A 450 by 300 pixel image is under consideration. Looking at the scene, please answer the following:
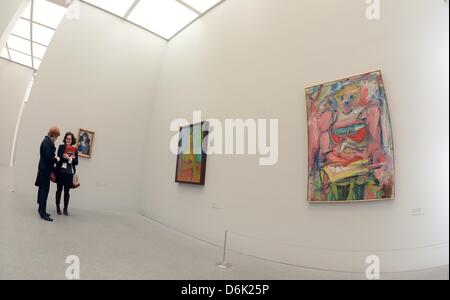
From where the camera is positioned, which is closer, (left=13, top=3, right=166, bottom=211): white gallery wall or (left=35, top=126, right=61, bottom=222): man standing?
(left=35, top=126, right=61, bottom=222): man standing

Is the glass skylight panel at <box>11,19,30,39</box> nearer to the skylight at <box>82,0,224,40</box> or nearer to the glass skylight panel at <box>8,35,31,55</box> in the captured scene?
the glass skylight panel at <box>8,35,31,55</box>

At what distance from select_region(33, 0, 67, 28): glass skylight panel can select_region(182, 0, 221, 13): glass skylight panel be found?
3.90 meters

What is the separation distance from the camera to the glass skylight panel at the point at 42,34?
7.58 m

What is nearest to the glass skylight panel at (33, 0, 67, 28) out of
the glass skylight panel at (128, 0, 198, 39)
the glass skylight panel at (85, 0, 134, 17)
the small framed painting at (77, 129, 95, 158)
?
the glass skylight panel at (85, 0, 134, 17)

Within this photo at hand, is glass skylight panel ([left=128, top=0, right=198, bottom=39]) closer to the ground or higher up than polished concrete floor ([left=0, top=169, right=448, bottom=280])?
higher up

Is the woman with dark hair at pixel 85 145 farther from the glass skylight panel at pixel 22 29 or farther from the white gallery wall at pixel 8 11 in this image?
the glass skylight panel at pixel 22 29

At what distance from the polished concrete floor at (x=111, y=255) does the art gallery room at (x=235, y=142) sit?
0.10ft

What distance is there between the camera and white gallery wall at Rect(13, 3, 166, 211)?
19.5 feet

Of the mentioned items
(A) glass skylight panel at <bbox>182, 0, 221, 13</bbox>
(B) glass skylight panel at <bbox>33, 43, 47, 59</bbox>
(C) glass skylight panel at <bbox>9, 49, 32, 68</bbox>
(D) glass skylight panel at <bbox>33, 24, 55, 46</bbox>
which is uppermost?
(C) glass skylight panel at <bbox>9, 49, 32, 68</bbox>

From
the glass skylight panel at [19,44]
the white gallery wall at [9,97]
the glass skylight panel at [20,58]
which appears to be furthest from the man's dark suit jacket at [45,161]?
the white gallery wall at [9,97]

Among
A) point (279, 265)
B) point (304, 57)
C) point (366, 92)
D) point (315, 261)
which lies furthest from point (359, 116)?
point (279, 265)

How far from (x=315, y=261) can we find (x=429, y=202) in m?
1.81

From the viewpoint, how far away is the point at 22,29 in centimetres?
789

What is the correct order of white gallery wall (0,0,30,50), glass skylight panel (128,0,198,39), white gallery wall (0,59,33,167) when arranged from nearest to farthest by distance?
1. white gallery wall (0,0,30,50)
2. glass skylight panel (128,0,198,39)
3. white gallery wall (0,59,33,167)
